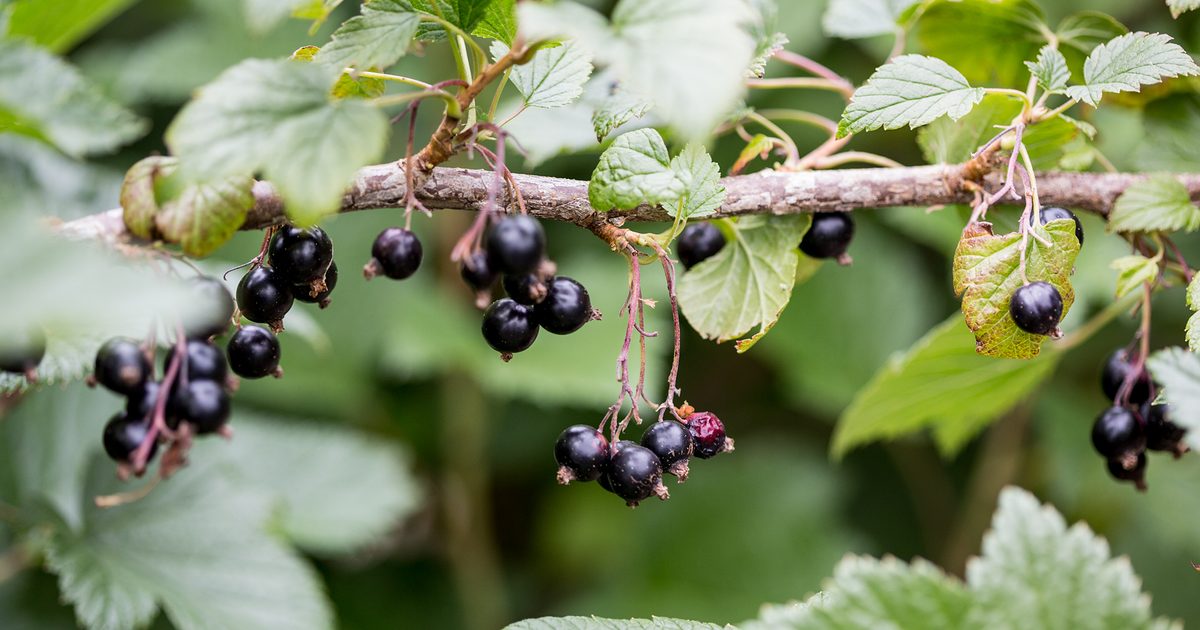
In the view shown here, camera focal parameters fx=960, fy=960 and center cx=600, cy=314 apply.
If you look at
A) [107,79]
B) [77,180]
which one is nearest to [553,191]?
[77,180]

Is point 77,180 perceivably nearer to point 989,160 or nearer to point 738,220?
point 738,220

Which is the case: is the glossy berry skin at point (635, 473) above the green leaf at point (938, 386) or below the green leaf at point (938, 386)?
below

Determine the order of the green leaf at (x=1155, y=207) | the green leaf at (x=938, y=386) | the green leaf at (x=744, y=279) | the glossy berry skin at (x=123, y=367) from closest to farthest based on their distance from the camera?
the glossy berry skin at (x=123, y=367), the green leaf at (x=1155, y=207), the green leaf at (x=744, y=279), the green leaf at (x=938, y=386)

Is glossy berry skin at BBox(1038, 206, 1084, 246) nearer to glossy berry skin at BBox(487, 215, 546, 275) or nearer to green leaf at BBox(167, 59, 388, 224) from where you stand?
glossy berry skin at BBox(487, 215, 546, 275)

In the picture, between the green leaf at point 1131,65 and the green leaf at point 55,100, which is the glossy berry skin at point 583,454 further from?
the green leaf at point 1131,65

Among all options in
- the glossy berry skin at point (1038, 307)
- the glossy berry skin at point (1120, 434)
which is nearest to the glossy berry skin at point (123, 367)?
the glossy berry skin at point (1038, 307)

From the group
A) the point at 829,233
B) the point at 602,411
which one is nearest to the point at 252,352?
the point at 829,233
